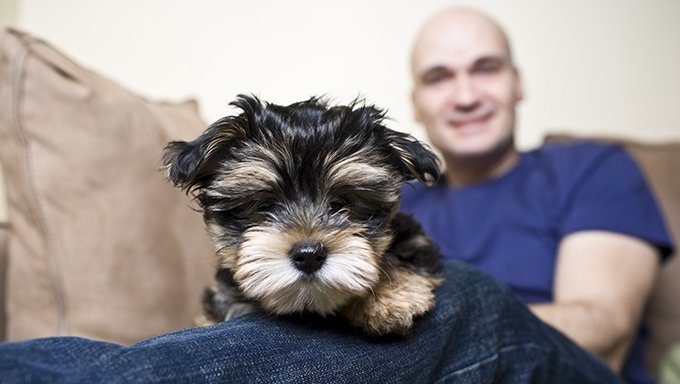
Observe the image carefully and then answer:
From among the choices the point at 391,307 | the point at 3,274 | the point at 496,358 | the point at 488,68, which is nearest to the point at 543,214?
the point at 488,68

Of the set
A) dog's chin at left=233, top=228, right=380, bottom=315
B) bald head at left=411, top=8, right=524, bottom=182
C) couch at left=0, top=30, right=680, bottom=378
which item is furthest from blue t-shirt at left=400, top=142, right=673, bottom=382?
dog's chin at left=233, top=228, right=380, bottom=315

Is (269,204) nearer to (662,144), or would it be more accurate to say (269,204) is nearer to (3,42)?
(3,42)

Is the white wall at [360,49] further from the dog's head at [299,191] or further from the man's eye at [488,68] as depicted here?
the dog's head at [299,191]

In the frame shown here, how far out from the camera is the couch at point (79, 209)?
1.82 m

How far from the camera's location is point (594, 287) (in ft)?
7.63

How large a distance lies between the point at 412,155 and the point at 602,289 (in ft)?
4.74

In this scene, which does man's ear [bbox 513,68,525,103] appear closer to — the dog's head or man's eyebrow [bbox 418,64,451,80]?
man's eyebrow [bbox 418,64,451,80]

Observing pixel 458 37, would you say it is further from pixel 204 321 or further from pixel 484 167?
pixel 204 321

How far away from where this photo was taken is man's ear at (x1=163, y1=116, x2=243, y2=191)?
3.95 ft

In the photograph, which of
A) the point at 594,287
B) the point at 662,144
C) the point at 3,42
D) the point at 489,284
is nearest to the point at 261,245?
the point at 489,284

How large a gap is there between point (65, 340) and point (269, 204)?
0.48 m

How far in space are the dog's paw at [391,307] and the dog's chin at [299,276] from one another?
3.0 inches

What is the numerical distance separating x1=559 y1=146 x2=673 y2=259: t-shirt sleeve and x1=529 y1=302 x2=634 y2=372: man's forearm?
0.40 meters

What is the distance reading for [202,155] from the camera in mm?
1203
